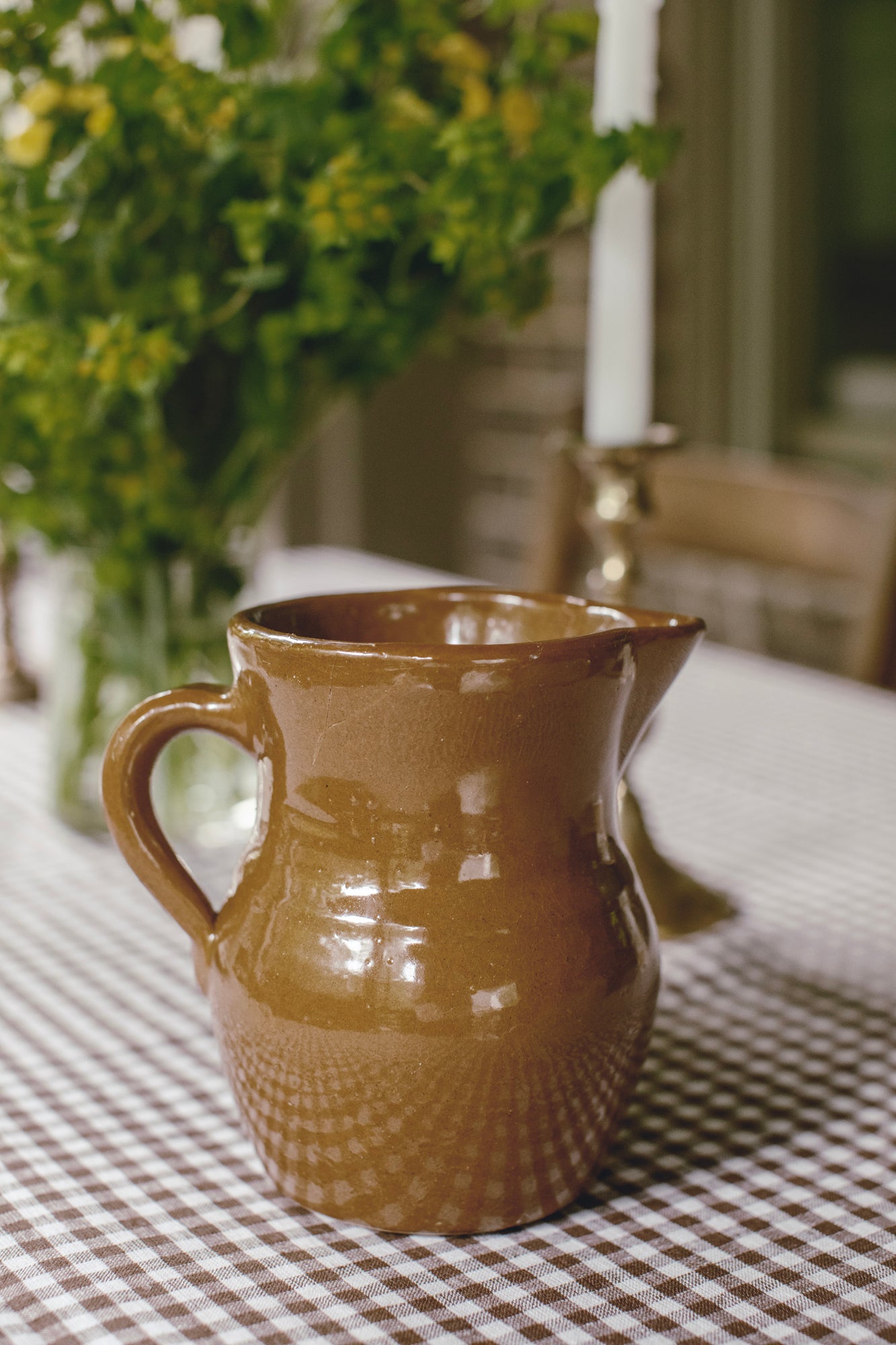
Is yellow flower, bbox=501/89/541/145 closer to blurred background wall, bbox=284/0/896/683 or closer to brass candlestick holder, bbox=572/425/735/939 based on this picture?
brass candlestick holder, bbox=572/425/735/939

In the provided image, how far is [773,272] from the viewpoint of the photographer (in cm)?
199

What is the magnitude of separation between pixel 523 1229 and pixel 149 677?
393 millimetres

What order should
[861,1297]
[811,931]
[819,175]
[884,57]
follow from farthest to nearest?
[819,175] < [884,57] < [811,931] < [861,1297]

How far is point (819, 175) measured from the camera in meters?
1.95

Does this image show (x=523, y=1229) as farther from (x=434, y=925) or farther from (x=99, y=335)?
(x=99, y=335)

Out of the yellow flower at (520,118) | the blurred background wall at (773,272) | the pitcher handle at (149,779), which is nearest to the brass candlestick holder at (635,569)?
the yellow flower at (520,118)

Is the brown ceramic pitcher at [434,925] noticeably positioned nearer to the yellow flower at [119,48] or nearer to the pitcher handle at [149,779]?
the pitcher handle at [149,779]

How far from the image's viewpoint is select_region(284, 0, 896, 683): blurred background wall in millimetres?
1875

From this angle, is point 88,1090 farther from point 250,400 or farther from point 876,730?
point 876,730

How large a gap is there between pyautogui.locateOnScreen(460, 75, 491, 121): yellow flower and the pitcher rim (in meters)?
0.25

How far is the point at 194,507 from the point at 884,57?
151 cm

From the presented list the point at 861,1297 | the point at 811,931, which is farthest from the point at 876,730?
the point at 861,1297

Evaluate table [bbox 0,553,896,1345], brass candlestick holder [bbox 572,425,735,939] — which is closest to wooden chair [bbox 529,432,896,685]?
brass candlestick holder [bbox 572,425,735,939]

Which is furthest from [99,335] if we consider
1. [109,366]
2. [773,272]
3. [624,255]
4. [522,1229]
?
[773,272]
